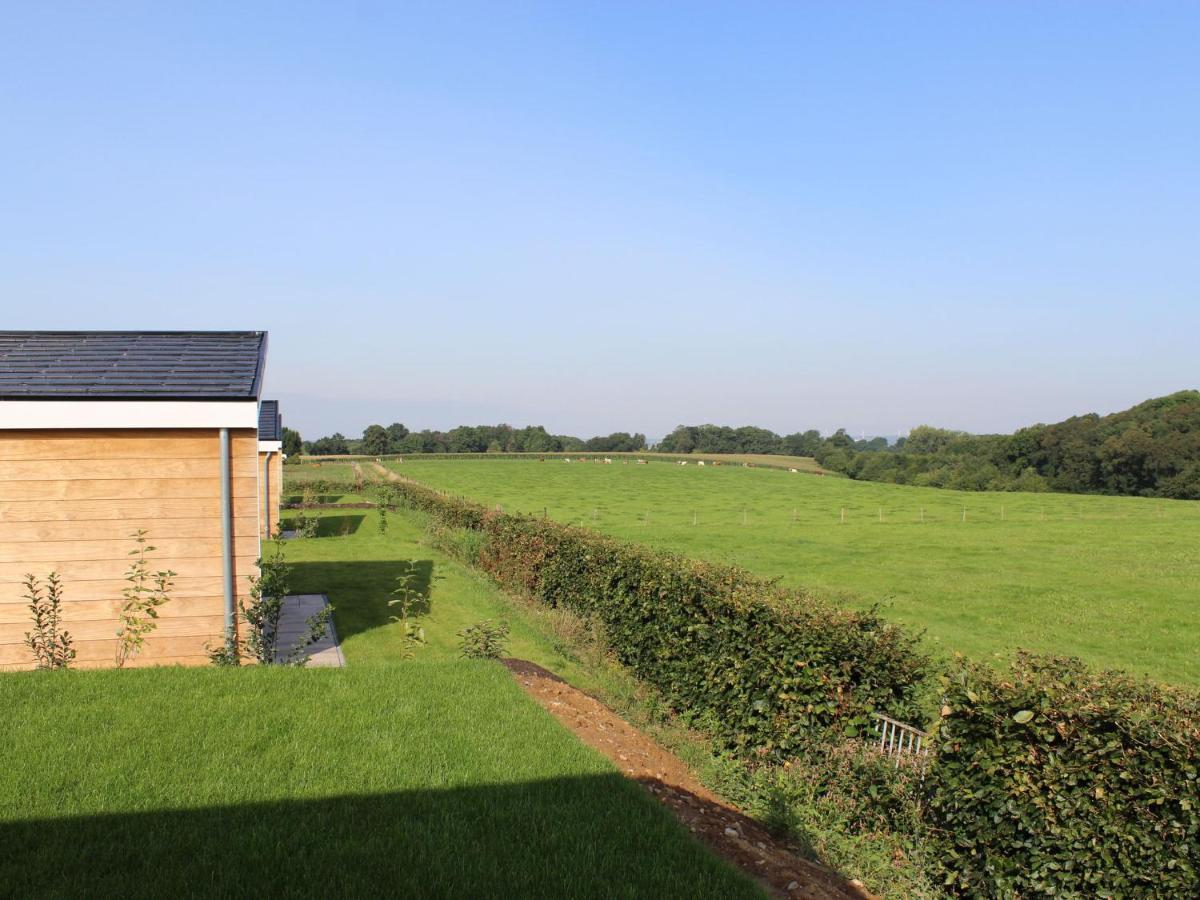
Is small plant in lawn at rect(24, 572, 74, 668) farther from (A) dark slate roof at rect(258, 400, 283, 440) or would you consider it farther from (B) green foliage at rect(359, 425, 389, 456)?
(B) green foliage at rect(359, 425, 389, 456)

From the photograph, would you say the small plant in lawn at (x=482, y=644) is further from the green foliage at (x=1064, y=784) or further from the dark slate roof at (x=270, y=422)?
the dark slate roof at (x=270, y=422)

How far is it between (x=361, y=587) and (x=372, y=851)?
520 inches

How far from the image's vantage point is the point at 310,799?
523 cm

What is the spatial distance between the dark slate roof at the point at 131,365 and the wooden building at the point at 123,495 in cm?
3

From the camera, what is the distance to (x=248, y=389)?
8867mm

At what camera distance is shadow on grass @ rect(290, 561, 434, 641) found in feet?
45.3

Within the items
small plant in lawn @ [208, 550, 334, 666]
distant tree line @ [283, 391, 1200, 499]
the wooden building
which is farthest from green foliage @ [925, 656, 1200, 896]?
distant tree line @ [283, 391, 1200, 499]

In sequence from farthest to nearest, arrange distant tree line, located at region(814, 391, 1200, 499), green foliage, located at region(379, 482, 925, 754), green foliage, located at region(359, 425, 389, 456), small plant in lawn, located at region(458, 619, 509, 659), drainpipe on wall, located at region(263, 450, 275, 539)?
green foliage, located at region(359, 425, 389, 456)
distant tree line, located at region(814, 391, 1200, 499)
drainpipe on wall, located at region(263, 450, 275, 539)
small plant in lawn, located at region(458, 619, 509, 659)
green foliage, located at region(379, 482, 925, 754)

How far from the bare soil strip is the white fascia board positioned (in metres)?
4.34

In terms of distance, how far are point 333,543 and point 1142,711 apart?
23838 millimetres

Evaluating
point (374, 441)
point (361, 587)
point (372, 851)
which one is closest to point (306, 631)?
point (361, 587)

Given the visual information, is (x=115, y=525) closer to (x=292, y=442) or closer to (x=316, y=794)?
(x=316, y=794)

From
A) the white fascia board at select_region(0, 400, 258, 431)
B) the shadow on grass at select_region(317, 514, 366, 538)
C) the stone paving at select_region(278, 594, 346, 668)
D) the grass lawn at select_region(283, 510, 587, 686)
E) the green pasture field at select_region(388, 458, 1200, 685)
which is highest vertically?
the white fascia board at select_region(0, 400, 258, 431)

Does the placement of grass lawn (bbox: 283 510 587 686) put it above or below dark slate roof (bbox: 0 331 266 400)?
below
